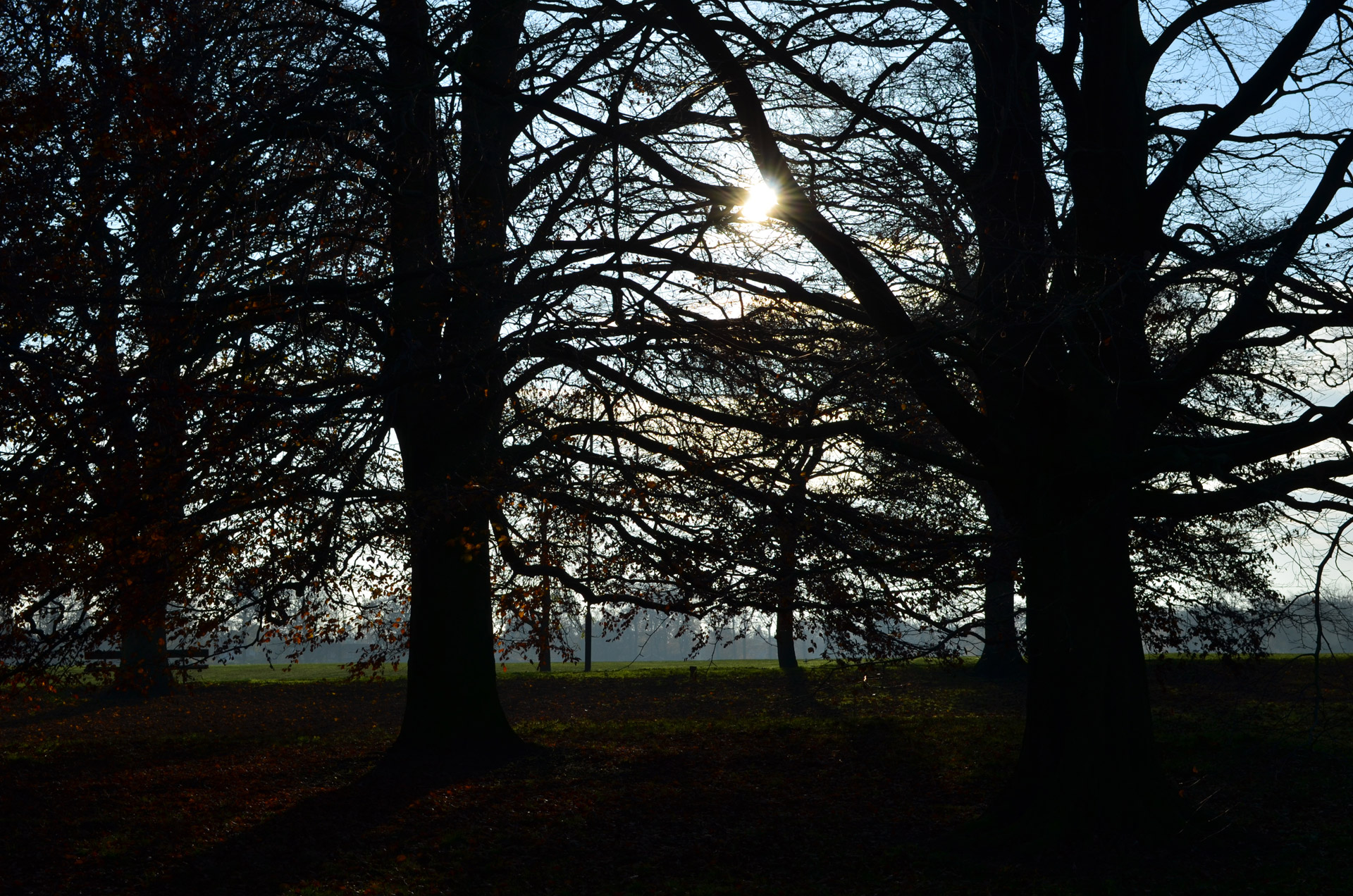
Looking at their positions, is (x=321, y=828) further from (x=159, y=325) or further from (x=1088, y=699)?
(x=1088, y=699)

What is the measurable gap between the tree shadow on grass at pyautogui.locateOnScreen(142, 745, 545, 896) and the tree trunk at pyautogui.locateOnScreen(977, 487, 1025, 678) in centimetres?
586

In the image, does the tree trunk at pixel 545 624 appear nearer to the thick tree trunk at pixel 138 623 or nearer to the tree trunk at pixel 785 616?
the tree trunk at pixel 785 616

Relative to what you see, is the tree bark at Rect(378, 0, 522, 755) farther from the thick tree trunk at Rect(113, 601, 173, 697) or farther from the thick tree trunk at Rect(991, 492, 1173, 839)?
the thick tree trunk at Rect(991, 492, 1173, 839)

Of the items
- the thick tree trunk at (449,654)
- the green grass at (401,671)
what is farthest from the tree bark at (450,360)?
the green grass at (401,671)

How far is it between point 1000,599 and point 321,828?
24.2 feet

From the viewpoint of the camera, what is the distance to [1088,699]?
770 centimetres

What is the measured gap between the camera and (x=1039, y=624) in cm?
800

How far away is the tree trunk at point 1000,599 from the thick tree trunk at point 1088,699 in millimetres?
525

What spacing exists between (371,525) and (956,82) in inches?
300

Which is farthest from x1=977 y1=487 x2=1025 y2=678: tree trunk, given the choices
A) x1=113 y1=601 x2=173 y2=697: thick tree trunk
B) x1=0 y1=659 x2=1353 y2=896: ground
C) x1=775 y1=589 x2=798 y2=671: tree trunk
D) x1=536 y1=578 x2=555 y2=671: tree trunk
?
x1=113 y1=601 x2=173 y2=697: thick tree trunk

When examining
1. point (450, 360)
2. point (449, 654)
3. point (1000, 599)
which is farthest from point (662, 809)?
point (450, 360)

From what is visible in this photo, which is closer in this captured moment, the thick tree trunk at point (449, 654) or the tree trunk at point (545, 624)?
the thick tree trunk at point (449, 654)

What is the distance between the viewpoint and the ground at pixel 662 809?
23.5 ft

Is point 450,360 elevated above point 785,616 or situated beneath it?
elevated above
